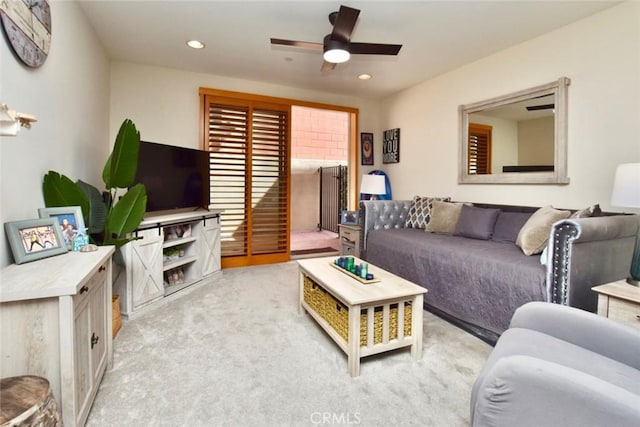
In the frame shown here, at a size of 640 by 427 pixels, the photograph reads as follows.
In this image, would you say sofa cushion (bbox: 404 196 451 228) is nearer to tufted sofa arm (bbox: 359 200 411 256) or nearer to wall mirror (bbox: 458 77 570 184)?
tufted sofa arm (bbox: 359 200 411 256)

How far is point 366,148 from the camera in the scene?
5.09 meters

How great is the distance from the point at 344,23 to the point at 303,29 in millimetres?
714

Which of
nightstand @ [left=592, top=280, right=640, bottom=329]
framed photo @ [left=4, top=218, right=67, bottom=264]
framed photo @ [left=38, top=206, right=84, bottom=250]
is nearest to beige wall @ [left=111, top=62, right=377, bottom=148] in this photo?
framed photo @ [left=38, top=206, right=84, bottom=250]

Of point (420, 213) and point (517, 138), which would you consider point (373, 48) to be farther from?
point (420, 213)

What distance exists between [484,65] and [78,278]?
3.97m

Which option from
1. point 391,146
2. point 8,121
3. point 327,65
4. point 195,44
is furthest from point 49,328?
point 391,146

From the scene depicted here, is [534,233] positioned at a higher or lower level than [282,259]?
higher

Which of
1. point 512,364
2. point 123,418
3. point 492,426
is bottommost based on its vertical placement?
point 123,418

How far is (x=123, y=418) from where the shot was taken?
1.44 meters

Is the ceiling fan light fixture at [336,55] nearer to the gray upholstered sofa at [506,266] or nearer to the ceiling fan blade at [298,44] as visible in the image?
the ceiling fan blade at [298,44]

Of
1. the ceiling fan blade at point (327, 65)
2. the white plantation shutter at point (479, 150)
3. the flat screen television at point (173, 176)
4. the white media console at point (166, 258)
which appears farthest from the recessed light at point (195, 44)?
the white plantation shutter at point (479, 150)

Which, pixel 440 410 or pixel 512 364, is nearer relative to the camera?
pixel 512 364

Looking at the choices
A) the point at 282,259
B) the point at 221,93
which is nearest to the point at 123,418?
the point at 282,259

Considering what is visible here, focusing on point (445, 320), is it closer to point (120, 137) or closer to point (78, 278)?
point (78, 278)
